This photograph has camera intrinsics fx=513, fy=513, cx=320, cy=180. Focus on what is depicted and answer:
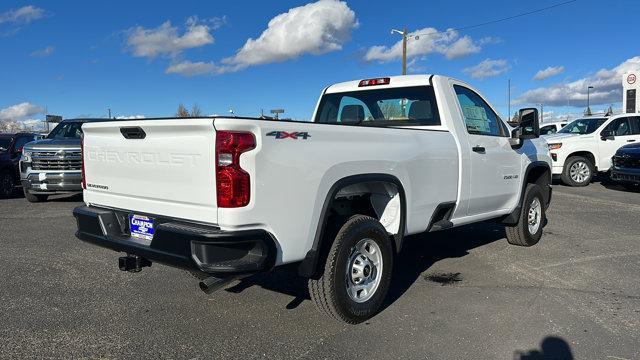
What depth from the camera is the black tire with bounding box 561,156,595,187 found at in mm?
13233

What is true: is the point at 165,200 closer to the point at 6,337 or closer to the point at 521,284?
the point at 6,337

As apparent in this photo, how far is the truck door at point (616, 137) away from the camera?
43.5 feet

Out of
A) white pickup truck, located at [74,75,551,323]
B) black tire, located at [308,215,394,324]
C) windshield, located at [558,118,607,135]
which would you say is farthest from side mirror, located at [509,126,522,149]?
windshield, located at [558,118,607,135]

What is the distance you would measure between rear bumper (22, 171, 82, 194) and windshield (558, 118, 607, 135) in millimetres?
12388

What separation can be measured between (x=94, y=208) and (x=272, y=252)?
1.76 m

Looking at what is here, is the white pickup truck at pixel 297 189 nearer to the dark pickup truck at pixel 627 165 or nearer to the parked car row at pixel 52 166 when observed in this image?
the parked car row at pixel 52 166

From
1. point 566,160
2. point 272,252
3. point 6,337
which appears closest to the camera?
point 272,252

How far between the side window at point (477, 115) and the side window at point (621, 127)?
9588 millimetres

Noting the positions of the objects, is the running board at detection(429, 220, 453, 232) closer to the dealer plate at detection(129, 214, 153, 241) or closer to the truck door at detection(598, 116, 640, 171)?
the dealer plate at detection(129, 214, 153, 241)

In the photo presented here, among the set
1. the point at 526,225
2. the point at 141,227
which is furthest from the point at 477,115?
the point at 141,227

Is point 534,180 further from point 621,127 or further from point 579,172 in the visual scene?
point 621,127

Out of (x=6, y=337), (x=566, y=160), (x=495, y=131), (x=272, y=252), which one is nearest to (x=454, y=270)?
(x=495, y=131)

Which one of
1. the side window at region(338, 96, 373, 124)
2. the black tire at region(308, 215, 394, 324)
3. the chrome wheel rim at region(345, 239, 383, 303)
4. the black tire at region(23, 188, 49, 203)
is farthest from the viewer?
the black tire at region(23, 188, 49, 203)

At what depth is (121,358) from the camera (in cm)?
337
